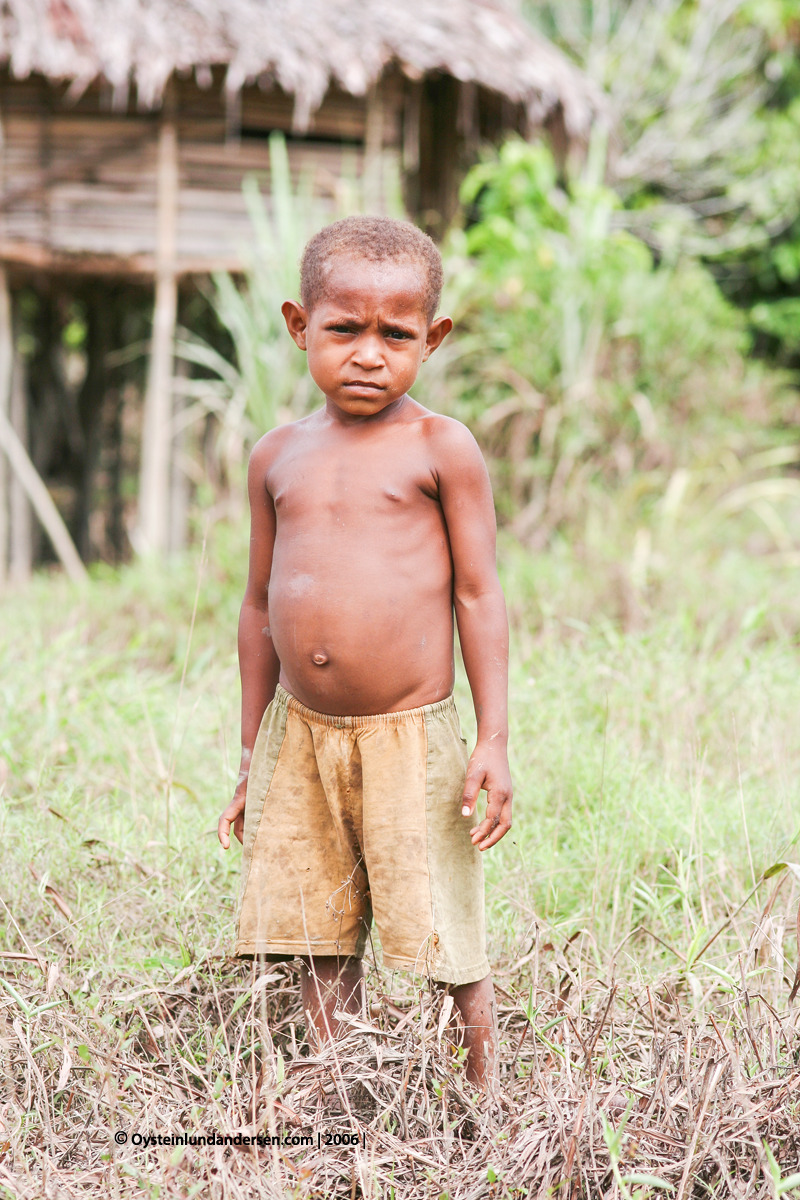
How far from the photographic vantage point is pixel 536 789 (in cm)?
233

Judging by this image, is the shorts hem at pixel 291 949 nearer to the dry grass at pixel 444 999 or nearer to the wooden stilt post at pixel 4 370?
the dry grass at pixel 444 999

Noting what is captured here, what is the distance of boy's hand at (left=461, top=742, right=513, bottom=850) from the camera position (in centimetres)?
150

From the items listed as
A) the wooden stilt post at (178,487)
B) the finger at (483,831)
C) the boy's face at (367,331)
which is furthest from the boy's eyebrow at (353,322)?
the wooden stilt post at (178,487)

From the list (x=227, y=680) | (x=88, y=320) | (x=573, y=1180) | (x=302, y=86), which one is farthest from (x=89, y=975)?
(x=88, y=320)

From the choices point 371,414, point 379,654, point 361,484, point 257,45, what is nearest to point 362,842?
point 379,654

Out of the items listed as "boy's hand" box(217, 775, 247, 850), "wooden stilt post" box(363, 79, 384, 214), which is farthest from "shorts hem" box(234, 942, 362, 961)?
"wooden stilt post" box(363, 79, 384, 214)

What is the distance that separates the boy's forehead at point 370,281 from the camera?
148 cm

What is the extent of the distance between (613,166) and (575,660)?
16.1 feet

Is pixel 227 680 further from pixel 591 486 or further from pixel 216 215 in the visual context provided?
pixel 216 215

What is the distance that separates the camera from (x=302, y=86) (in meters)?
5.43

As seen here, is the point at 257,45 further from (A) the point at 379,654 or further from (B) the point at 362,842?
(B) the point at 362,842

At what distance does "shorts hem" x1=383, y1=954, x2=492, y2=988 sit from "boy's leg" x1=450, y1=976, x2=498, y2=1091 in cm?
3

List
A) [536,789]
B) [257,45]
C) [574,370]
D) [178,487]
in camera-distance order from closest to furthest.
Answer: [536,789] → [574,370] → [257,45] → [178,487]

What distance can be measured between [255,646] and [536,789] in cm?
86
